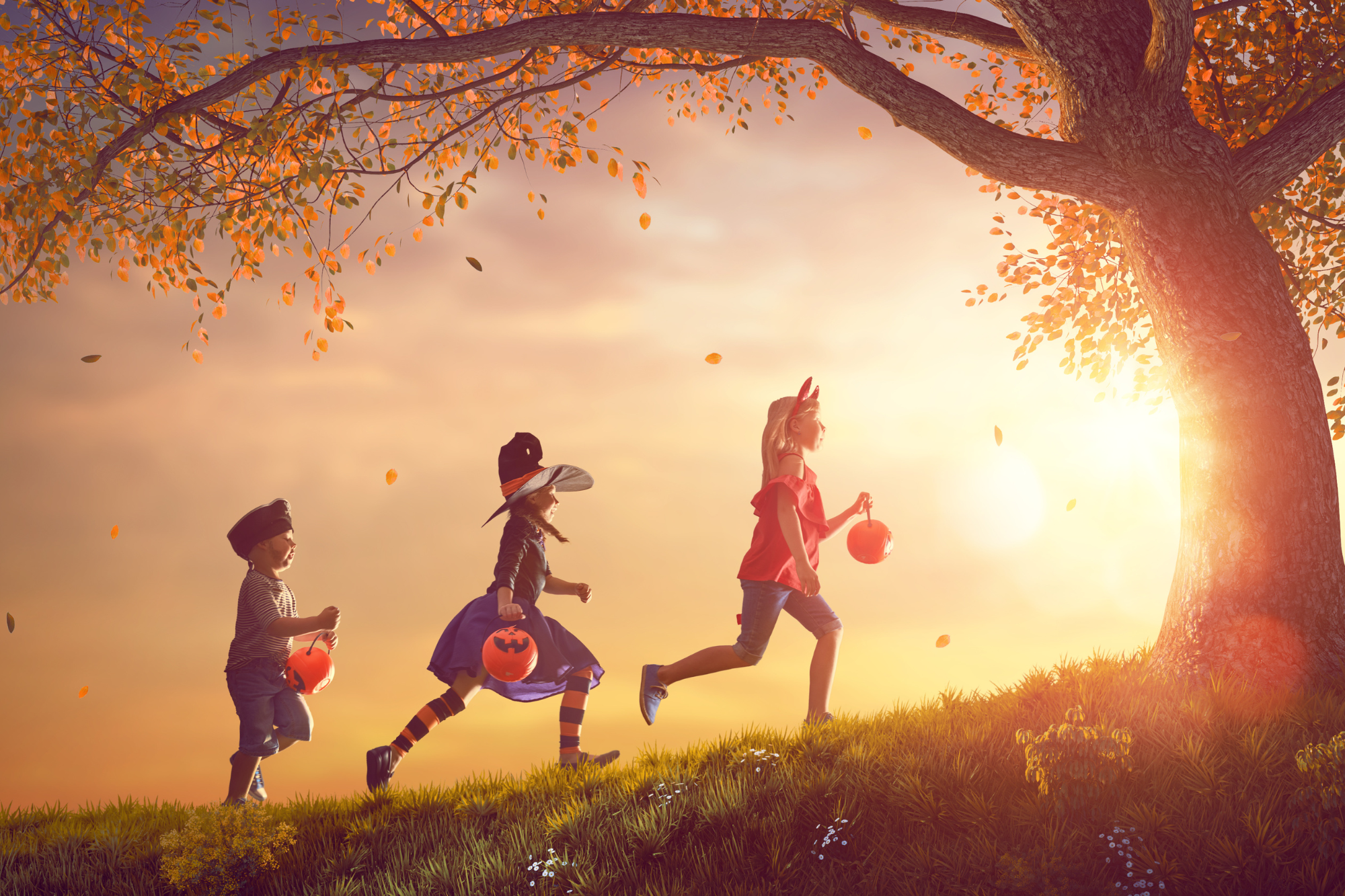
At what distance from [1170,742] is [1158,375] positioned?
6117mm

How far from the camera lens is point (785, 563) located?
21.4ft

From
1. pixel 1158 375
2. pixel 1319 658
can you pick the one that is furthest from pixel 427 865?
pixel 1158 375

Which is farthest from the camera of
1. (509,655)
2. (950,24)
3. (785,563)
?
(950,24)

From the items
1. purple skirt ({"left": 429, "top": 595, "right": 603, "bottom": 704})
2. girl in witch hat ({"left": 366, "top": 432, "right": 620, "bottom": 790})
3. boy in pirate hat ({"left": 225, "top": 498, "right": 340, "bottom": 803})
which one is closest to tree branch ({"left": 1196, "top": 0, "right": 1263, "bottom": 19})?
girl in witch hat ({"left": 366, "top": 432, "right": 620, "bottom": 790})

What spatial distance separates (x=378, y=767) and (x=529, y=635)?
1413mm

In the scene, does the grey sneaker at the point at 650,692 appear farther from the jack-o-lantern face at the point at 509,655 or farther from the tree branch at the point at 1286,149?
the tree branch at the point at 1286,149

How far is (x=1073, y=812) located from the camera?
430 centimetres

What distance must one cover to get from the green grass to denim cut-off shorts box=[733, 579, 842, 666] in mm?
651

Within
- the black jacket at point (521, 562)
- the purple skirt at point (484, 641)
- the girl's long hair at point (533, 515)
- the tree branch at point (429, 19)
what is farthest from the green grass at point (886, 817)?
the tree branch at point (429, 19)

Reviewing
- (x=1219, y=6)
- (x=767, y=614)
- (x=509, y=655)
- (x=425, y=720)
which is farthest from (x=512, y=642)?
(x=1219, y=6)

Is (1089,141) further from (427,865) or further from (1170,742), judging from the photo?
(427,865)

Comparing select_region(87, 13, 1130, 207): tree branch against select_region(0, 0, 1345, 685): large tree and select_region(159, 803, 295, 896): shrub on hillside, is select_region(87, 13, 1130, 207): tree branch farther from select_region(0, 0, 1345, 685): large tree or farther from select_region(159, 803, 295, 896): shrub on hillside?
select_region(159, 803, 295, 896): shrub on hillside

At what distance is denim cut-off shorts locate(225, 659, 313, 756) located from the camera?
21.1 ft

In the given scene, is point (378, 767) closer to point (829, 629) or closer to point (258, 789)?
point (258, 789)
